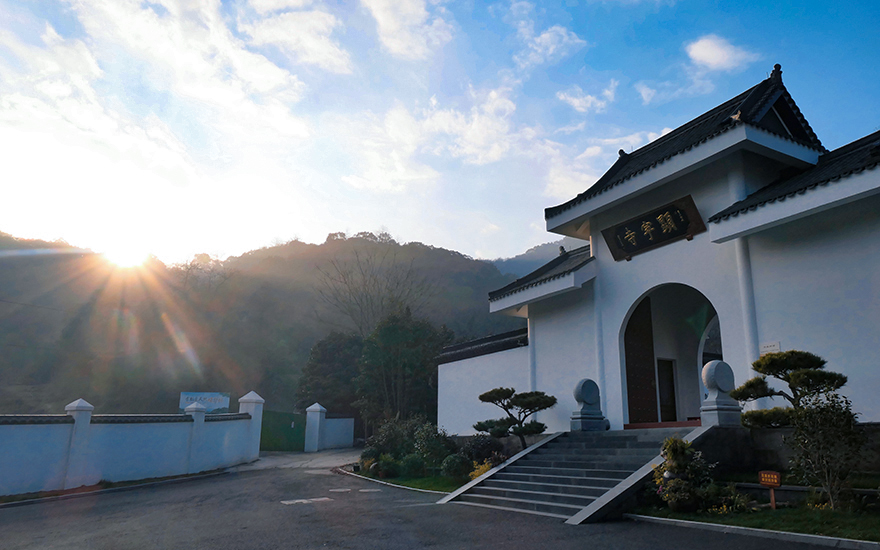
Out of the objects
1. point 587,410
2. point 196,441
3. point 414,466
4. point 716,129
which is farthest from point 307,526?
point 196,441

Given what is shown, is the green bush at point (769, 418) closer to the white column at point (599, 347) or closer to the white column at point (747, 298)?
the white column at point (747, 298)

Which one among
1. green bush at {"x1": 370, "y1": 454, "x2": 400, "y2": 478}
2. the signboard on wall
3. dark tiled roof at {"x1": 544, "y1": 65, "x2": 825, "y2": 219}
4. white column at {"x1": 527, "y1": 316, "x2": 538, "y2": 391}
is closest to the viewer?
dark tiled roof at {"x1": 544, "y1": 65, "x2": 825, "y2": 219}

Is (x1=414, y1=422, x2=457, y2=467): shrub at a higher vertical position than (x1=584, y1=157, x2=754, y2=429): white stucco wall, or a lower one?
lower

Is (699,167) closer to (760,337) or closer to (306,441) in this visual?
(760,337)

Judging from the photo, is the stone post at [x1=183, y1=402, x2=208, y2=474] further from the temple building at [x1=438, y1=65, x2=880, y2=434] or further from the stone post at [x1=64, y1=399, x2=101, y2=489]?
the temple building at [x1=438, y1=65, x2=880, y2=434]

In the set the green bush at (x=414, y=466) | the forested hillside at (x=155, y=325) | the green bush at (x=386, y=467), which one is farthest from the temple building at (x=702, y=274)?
the forested hillside at (x=155, y=325)

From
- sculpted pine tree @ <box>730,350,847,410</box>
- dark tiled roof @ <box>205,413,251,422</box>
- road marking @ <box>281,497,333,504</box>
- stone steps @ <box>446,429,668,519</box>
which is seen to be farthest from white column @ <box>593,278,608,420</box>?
dark tiled roof @ <box>205,413,251,422</box>

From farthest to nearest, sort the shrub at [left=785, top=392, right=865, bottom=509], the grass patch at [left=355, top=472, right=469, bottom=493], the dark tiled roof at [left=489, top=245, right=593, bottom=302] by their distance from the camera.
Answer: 1. the dark tiled roof at [left=489, top=245, right=593, bottom=302]
2. the grass patch at [left=355, top=472, right=469, bottom=493]
3. the shrub at [left=785, top=392, right=865, bottom=509]

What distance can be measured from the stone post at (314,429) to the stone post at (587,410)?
57.4ft

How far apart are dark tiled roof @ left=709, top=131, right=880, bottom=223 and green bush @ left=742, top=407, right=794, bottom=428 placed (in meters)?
3.43

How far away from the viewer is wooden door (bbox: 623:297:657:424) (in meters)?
12.2

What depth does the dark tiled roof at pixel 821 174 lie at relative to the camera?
7685 mm

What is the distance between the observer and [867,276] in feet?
25.9

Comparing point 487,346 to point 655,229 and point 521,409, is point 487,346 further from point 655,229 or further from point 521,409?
point 655,229
